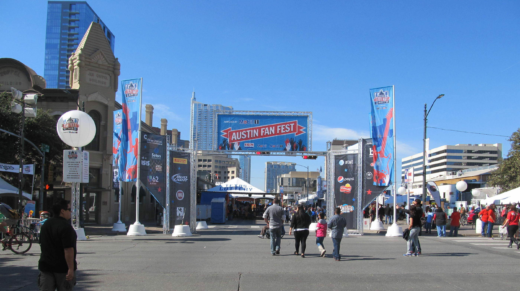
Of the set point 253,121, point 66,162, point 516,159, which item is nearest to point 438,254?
point 253,121

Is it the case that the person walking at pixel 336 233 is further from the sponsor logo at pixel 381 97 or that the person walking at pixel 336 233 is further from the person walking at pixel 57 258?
the sponsor logo at pixel 381 97

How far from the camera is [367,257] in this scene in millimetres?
12688

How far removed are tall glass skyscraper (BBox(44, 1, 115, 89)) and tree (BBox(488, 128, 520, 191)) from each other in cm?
16069

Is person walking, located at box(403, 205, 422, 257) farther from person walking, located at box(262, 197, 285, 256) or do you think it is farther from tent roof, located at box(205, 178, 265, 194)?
tent roof, located at box(205, 178, 265, 194)

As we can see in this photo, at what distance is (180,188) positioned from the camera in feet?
71.3

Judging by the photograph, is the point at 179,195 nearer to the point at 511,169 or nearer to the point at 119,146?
the point at 119,146

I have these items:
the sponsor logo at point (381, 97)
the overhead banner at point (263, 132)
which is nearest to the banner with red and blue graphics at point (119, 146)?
the overhead banner at point (263, 132)

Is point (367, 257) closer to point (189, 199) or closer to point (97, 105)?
point (189, 199)

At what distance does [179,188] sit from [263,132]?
5.43m

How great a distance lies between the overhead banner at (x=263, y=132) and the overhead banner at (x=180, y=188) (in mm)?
2348

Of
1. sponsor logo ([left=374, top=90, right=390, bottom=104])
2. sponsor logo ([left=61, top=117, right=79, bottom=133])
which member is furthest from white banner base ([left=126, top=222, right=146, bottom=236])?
sponsor logo ([left=374, top=90, right=390, bottom=104])

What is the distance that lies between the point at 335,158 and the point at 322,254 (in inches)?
411

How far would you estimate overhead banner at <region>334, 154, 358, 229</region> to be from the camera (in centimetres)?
2186

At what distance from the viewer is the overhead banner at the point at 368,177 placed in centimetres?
2162
